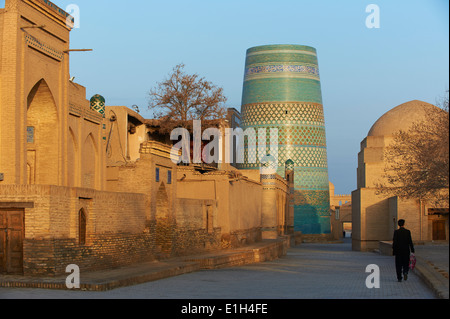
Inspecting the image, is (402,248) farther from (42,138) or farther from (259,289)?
(42,138)

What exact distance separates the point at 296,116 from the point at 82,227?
34.6m

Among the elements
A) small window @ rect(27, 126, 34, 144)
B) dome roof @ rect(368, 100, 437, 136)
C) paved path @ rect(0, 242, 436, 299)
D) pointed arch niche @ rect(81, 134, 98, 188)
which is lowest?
paved path @ rect(0, 242, 436, 299)

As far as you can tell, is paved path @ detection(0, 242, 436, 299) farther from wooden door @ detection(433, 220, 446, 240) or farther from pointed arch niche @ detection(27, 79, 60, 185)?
wooden door @ detection(433, 220, 446, 240)

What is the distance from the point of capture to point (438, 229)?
31.2 meters

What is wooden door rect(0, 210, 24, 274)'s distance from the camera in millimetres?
12000

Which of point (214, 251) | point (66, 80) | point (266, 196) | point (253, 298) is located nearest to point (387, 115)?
point (266, 196)

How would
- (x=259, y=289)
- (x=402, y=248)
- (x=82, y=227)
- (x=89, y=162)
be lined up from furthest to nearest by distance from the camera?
(x=89, y=162), (x=82, y=227), (x=402, y=248), (x=259, y=289)

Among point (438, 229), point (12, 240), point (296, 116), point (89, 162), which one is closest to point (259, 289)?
point (12, 240)

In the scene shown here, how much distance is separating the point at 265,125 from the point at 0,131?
33005 mm

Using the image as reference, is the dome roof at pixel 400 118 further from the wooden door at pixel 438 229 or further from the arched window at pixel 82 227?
the arched window at pixel 82 227

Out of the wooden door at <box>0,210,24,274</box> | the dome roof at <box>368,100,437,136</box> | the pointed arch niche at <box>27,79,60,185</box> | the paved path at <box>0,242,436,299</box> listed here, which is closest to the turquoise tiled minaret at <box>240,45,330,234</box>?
the dome roof at <box>368,100,437,136</box>

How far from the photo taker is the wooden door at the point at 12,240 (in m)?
12.0

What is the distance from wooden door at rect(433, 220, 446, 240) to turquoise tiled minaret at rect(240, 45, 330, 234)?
52.6ft
